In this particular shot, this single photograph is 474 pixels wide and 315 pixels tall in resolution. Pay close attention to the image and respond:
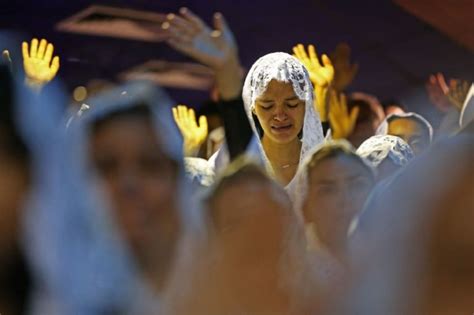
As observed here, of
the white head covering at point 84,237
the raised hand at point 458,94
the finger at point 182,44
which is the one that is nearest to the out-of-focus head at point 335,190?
the white head covering at point 84,237

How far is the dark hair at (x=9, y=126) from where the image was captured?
1.03 m

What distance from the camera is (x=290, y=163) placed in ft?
6.58

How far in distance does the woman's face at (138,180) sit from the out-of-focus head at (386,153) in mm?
778

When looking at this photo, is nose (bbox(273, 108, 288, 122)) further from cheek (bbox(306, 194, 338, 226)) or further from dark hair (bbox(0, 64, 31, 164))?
dark hair (bbox(0, 64, 31, 164))

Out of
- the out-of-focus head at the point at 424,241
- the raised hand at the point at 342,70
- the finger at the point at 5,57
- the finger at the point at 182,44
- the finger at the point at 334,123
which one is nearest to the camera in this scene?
the out-of-focus head at the point at 424,241

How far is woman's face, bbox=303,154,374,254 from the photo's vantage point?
1192 millimetres

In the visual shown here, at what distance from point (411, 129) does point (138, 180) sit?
1.65 metres

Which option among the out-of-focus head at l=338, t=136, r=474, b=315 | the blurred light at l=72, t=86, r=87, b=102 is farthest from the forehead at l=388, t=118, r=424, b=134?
the out-of-focus head at l=338, t=136, r=474, b=315

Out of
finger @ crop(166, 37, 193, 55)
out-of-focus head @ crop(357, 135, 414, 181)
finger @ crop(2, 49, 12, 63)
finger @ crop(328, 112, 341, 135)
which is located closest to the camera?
finger @ crop(2, 49, 12, 63)

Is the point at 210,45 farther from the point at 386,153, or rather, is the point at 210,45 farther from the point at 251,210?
the point at 251,210

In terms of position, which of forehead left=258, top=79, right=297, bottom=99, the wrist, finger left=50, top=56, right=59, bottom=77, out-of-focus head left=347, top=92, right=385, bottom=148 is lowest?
out-of-focus head left=347, top=92, right=385, bottom=148

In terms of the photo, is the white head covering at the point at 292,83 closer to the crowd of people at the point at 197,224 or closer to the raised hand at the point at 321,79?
the raised hand at the point at 321,79

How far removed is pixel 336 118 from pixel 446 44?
2150 mm

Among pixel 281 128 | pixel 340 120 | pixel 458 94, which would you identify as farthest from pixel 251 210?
pixel 458 94
